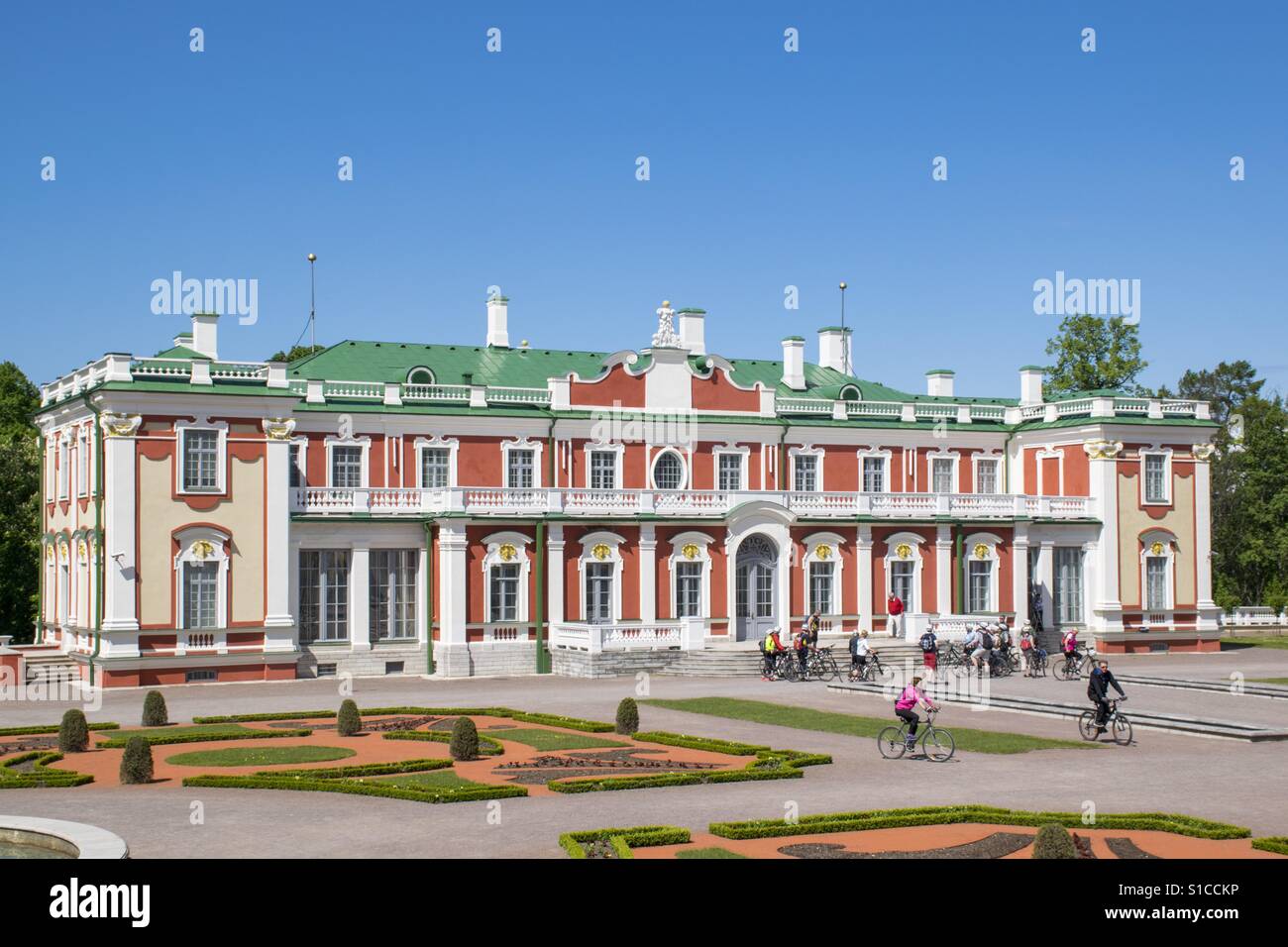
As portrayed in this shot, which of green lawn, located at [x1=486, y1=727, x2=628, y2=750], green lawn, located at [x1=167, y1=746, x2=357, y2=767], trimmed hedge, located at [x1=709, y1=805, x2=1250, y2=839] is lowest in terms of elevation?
green lawn, located at [x1=486, y1=727, x2=628, y2=750]

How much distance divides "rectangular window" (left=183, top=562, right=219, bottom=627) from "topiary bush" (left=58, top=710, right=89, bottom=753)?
16.3 meters

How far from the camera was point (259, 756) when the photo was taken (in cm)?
2797

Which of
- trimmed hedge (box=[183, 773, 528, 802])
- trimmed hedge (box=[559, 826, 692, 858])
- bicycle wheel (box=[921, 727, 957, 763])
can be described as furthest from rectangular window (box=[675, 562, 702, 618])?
trimmed hedge (box=[559, 826, 692, 858])

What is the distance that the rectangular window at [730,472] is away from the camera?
55781 millimetres

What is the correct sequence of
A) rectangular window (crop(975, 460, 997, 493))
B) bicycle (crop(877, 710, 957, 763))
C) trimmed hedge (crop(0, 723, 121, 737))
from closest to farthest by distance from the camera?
1. bicycle (crop(877, 710, 957, 763))
2. trimmed hedge (crop(0, 723, 121, 737))
3. rectangular window (crop(975, 460, 997, 493))

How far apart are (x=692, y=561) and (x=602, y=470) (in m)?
5.14

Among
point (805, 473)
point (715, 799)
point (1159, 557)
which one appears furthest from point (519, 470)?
point (715, 799)

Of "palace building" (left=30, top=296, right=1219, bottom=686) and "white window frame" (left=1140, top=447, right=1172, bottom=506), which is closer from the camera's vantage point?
"palace building" (left=30, top=296, right=1219, bottom=686)

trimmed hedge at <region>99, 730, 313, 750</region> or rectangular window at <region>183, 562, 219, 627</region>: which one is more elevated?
rectangular window at <region>183, 562, 219, 627</region>

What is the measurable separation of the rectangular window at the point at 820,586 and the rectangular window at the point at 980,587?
5710mm

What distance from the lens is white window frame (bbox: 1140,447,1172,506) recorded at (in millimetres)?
57750

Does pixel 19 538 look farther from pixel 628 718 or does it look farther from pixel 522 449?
pixel 628 718

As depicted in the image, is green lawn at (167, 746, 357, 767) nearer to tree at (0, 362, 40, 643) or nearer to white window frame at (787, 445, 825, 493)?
white window frame at (787, 445, 825, 493)
